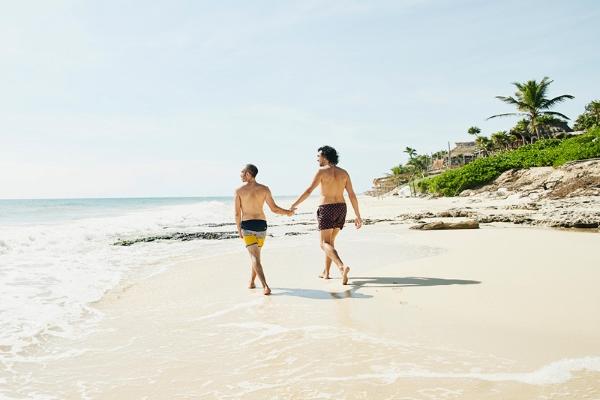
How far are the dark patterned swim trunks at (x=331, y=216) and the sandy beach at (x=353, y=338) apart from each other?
32.5 inches

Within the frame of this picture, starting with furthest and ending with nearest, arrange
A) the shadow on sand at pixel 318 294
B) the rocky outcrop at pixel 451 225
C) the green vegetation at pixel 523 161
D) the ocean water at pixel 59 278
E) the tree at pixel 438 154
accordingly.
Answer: the tree at pixel 438 154 < the green vegetation at pixel 523 161 < the rocky outcrop at pixel 451 225 < the shadow on sand at pixel 318 294 < the ocean water at pixel 59 278

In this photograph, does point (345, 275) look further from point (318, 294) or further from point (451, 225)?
point (451, 225)

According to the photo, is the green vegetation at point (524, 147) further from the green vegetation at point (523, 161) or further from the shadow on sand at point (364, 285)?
the shadow on sand at point (364, 285)

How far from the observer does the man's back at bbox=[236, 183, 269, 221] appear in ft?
20.2

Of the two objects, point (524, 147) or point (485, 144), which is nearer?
point (524, 147)

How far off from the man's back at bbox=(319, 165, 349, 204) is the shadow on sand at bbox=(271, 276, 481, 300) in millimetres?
1249

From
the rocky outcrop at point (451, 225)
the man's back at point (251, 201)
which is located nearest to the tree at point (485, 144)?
the rocky outcrop at point (451, 225)

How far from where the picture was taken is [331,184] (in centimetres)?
651

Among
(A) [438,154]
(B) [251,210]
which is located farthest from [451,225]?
(A) [438,154]

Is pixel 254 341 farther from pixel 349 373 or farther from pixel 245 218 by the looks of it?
pixel 245 218

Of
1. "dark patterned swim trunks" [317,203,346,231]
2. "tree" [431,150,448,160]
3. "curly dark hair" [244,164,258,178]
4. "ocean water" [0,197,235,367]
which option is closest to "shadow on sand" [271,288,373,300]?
"dark patterned swim trunks" [317,203,346,231]

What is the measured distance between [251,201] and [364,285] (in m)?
1.99

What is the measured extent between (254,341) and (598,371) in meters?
2.55

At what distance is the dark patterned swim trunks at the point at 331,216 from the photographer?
6.41 metres
